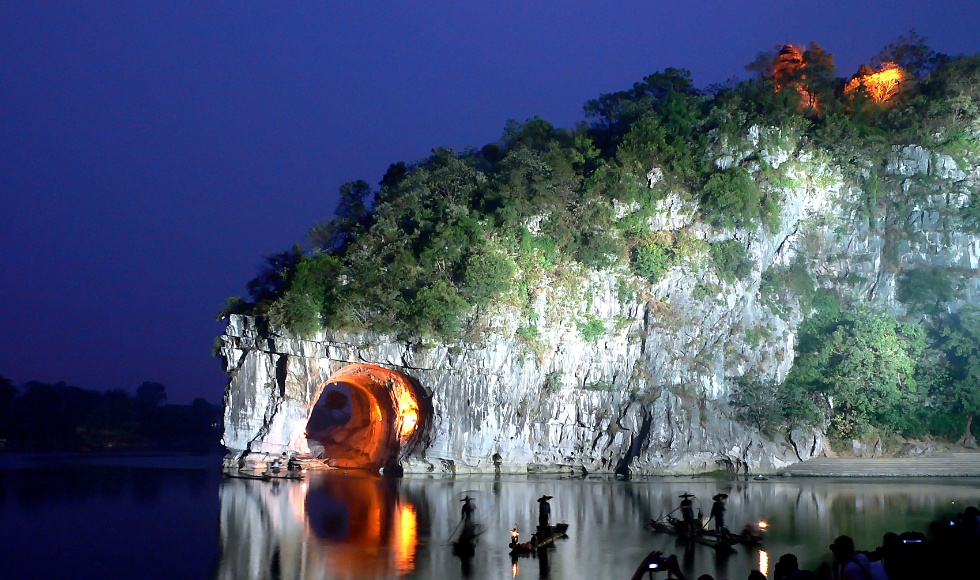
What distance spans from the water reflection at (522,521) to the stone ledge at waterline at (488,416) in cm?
402

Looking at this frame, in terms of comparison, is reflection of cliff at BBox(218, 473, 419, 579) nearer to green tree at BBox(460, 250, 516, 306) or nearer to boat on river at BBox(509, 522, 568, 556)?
boat on river at BBox(509, 522, 568, 556)

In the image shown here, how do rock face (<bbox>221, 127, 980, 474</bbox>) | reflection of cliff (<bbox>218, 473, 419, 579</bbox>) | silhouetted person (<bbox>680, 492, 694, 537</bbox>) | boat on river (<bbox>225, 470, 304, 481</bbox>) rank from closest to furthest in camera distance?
reflection of cliff (<bbox>218, 473, 419, 579</bbox>)
silhouetted person (<bbox>680, 492, 694, 537</bbox>)
boat on river (<bbox>225, 470, 304, 481</bbox>)
rock face (<bbox>221, 127, 980, 474</bbox>)

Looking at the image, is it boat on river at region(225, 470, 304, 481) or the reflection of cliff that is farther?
boat on river at region(225, 470, 304, 481)

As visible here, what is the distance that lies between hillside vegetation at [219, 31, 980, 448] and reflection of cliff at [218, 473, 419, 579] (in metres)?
10.8

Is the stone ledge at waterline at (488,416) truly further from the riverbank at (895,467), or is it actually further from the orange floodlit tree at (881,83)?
the orange floodlit tree at (881,83)

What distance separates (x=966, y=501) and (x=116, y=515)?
24.0m

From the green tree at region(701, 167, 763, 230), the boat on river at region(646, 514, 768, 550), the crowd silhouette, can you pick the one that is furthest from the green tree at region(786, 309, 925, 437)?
the crowd silhouette

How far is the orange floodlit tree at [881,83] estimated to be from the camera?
4478 cm

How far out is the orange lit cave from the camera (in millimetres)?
35938

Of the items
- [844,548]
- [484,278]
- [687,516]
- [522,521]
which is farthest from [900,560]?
[484,278]

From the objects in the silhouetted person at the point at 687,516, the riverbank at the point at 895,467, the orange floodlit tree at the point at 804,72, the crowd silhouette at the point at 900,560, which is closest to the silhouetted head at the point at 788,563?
the crowd silhouette at the point at 900,560

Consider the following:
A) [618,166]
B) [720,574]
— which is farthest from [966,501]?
[618,166]

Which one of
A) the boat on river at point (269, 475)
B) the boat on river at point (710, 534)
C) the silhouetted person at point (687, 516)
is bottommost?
the boat on river at point (269, 475)

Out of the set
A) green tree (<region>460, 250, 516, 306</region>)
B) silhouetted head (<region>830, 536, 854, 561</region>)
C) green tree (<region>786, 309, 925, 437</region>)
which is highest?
green tree (<region>460, 250, 516, 306</region>)
